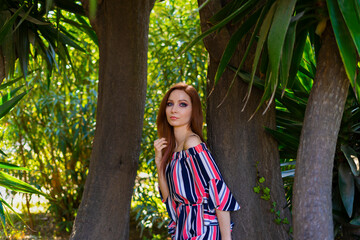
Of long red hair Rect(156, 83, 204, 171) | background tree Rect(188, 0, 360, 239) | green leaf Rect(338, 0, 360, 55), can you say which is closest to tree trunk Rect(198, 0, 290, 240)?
long red hair Rect(156, 83, 204, 171)

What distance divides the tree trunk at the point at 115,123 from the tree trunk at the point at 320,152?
3.60 ft

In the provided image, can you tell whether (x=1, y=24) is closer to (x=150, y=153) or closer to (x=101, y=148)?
(x=101, y=148)

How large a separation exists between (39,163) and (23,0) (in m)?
2.72

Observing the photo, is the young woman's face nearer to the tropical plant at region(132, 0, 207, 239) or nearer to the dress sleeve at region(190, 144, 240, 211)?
the dress sleeve at region(190, 144, 240, 211)

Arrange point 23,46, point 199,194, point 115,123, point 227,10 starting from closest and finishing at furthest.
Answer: point 227,10 < point 199,194 < point 115,123 < point 23,46

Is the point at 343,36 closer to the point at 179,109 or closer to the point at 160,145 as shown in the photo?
the point at 179,109

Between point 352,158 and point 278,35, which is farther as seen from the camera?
point 352,158

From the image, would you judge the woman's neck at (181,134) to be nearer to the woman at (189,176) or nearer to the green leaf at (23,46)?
the woman at (189,176)

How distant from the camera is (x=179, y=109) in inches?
102

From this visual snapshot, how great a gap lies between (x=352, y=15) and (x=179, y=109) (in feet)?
3.39

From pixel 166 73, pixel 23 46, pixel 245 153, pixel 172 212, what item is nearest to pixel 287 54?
pixel 245 153

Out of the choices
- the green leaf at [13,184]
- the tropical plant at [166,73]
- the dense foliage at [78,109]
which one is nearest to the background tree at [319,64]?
the dense foliage at [78,109]

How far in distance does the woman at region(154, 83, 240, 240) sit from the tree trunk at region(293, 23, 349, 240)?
1.41 ft

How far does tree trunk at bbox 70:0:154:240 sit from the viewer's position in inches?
110
